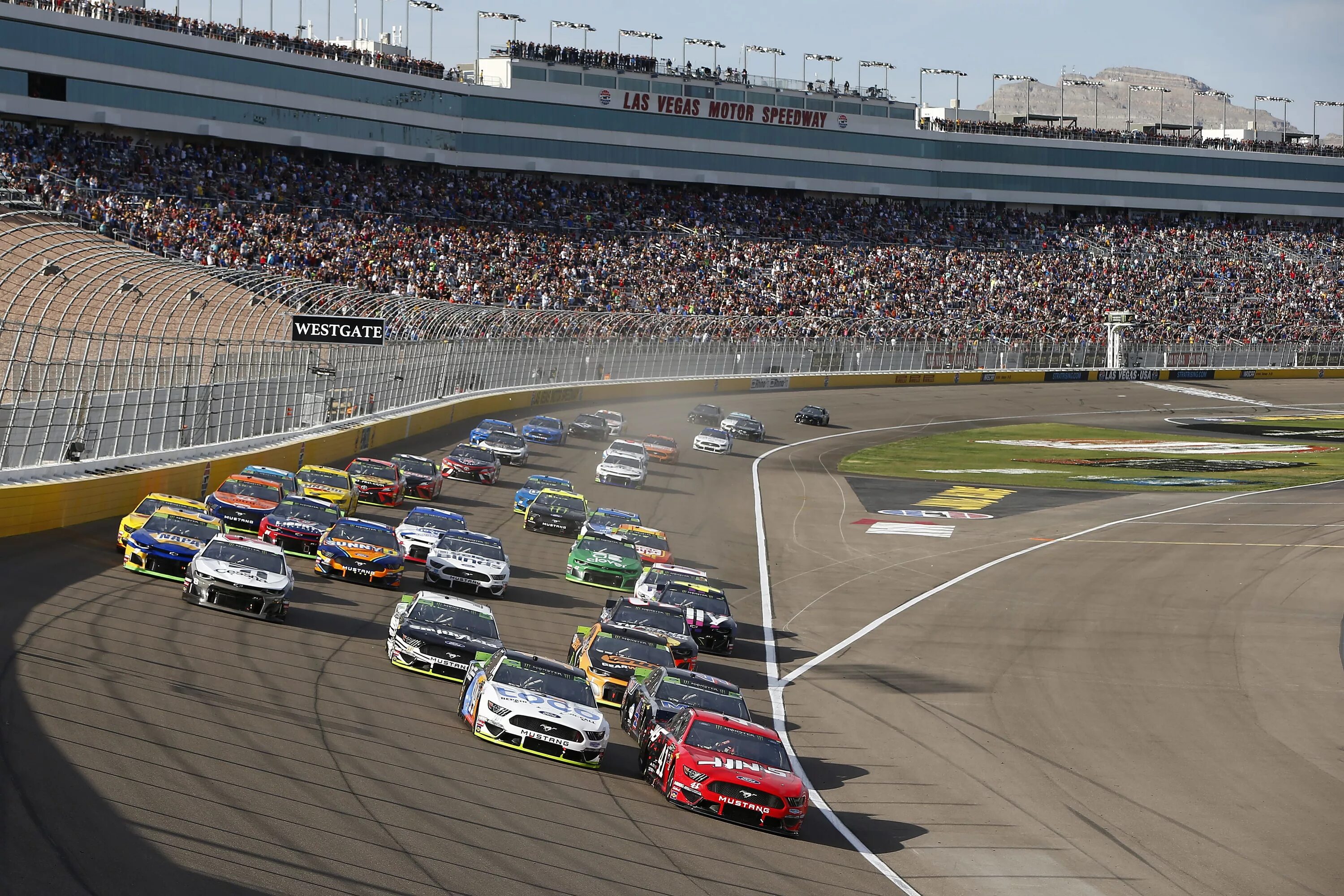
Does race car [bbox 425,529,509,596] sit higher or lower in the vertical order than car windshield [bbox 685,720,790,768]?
higher

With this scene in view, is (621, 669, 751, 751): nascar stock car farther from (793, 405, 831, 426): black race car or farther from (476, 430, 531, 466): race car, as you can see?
(793, 405, 831, 426): black race car

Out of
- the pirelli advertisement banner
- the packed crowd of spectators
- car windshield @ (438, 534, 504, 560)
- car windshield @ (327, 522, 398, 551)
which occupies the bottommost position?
car windshield @ (438, 534, 504, 560)

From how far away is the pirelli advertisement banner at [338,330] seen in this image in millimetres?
42688

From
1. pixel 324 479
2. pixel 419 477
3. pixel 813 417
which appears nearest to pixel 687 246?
pixel 813 417

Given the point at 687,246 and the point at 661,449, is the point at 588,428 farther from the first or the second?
the point at 687,246

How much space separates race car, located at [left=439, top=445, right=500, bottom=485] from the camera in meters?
41.6

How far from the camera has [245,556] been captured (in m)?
21.5

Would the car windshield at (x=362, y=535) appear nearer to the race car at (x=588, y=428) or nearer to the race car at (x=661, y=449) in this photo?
the race car at (x=661, y=449)

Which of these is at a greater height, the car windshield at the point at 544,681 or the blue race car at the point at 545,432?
the blue race car at the point at 545,432

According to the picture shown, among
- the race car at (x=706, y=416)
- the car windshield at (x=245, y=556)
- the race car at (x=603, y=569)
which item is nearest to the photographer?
the car windshield at (x=245, y=556)

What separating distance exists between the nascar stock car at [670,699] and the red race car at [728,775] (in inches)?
32.8

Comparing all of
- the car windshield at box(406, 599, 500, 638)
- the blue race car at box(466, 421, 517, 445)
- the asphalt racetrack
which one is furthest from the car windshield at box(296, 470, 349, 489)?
the blue race car at box(466, 421, 517, 445)

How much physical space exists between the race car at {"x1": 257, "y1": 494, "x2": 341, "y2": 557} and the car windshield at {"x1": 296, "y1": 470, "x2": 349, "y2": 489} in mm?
3625

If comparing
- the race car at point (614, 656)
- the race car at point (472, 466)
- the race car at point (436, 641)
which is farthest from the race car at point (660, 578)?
the race car at point (472, 466)
